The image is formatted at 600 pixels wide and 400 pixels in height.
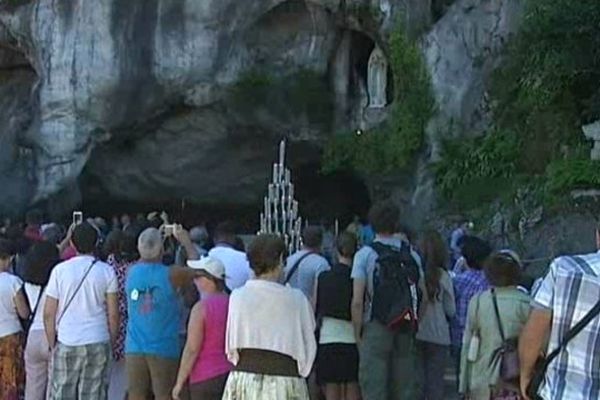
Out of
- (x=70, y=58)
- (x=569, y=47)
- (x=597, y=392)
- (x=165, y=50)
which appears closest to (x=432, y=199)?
(x=569, y=47)

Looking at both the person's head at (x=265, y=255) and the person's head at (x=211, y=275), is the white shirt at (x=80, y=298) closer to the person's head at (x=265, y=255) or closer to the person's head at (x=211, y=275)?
the person's head at (x=211, y=275)

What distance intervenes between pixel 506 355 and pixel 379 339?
137 centimetres

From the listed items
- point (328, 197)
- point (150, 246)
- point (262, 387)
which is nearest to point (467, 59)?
point (328, 197)

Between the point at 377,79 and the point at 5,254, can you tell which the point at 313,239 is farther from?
the point at 377,79

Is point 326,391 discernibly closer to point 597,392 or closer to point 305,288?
point 305,288

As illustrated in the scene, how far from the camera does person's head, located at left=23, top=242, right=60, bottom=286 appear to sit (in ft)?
25.3

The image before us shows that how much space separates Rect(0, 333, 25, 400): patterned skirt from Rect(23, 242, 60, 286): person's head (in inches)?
16.0

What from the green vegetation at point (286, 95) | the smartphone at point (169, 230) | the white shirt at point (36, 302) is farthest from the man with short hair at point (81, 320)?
the green vegetation at point (286, 95)

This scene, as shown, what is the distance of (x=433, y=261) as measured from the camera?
7.97 meters

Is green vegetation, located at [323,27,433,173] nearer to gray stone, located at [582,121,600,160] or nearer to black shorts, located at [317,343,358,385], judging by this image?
gray stone, located at [582,121,600,160]

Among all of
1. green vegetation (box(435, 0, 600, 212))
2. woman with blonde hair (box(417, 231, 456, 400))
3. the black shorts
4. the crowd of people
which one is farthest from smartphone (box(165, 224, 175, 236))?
green vegetation (box(435, 0, 600, 212))

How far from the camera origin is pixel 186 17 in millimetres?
22344

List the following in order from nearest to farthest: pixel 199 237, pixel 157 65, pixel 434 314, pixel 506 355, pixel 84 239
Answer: pixel 506 355
pixel 84 239
pixel 434 314
pixel 199 237
pixel 157 65

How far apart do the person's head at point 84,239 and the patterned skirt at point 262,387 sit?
80.1 inches
